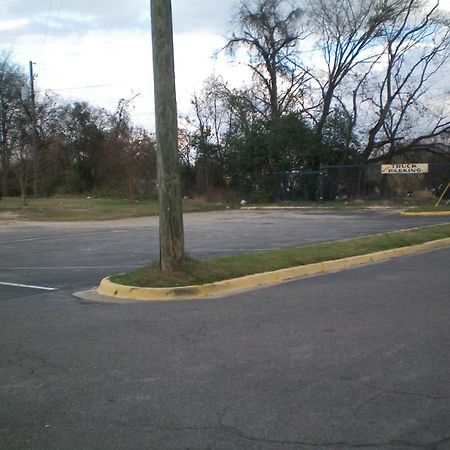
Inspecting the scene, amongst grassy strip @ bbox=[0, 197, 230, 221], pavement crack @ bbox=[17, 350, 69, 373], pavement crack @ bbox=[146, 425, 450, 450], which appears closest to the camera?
pavement crack @ bbox=[146, 425, 450, 450]

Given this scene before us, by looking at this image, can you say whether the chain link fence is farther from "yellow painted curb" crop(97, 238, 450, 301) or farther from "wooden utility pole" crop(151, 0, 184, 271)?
"wooden utility pole" crop(151, 0, 184, 271)

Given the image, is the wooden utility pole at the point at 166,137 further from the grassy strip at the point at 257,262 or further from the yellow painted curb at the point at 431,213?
the yellow painted curb at the point at 431,213

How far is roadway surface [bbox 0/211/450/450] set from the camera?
159 inches

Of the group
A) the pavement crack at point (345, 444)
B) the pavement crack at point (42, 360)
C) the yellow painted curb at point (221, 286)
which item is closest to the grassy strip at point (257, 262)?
the yellow painted curb at point (221, 286)

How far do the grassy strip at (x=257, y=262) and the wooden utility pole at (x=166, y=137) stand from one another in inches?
13.8

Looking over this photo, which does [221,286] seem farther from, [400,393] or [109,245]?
[109,245]

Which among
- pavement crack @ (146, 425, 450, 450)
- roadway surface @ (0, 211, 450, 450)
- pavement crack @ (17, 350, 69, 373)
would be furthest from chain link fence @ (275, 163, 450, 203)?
pavement crack @ (146, 425, 450, 450)

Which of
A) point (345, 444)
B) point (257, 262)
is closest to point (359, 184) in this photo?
point (257, 262)

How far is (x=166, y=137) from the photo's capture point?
967 cm

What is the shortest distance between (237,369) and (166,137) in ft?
17.3

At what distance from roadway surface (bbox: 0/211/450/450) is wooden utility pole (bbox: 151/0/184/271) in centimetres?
151

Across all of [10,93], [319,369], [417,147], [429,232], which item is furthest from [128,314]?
[10,93]

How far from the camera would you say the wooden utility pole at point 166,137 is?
958 centimetres

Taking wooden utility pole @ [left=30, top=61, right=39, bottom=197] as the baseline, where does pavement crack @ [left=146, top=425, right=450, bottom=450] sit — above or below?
below
